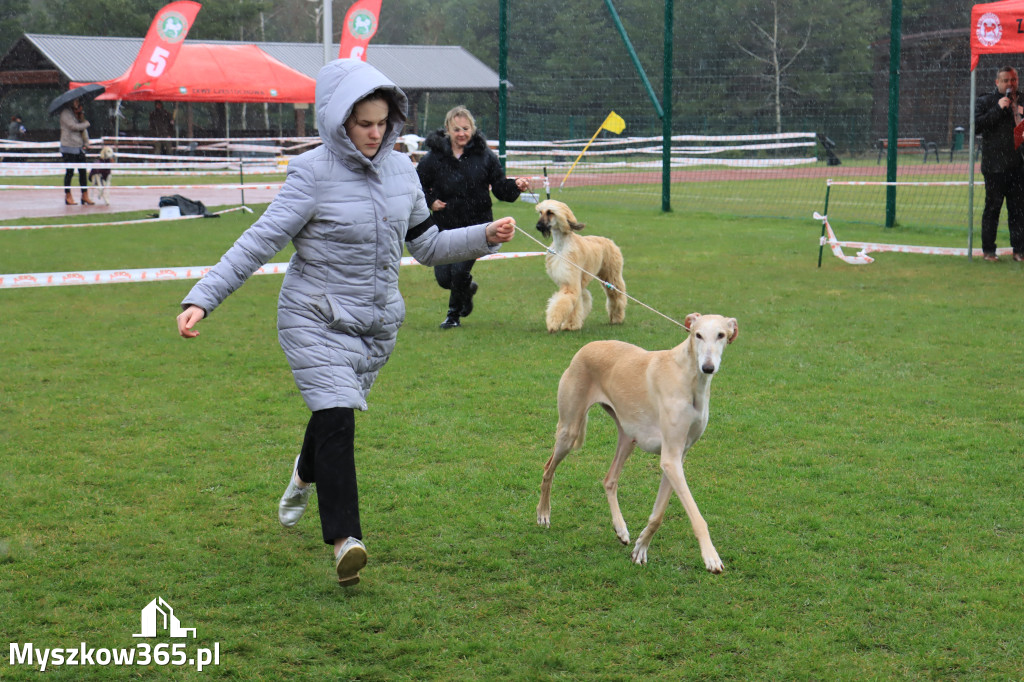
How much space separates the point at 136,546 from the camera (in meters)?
4.39

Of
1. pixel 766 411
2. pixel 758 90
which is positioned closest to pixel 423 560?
pixel 766 411

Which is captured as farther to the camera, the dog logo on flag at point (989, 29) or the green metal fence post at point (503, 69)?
the green metal fence post at point (503, 69)

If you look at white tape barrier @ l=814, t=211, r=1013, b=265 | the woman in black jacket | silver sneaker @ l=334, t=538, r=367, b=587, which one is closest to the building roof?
white tape barrier @ l=814, t=211, r=1013, b=265

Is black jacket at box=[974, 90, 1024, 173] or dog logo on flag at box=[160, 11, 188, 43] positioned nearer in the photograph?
black jacket at box=[974, 90, 1024, 173]

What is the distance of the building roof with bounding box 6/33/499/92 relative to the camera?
41281 mm

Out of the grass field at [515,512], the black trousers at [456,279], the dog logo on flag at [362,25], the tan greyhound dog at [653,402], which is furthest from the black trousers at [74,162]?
the tan greyhound dog at [653,402]

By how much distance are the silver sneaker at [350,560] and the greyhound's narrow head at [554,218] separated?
5723 millimetres

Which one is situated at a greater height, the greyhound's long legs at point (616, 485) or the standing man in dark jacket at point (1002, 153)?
the standing man in dark jacket at point (1002, 153)

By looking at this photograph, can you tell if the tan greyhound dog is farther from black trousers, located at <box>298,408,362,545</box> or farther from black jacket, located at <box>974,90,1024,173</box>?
black jacket, located at <box>974,90,1024,173</box>

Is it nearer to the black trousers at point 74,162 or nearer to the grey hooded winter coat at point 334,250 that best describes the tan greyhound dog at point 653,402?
the grey hooded winter coat at point 334,250

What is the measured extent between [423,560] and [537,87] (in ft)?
65.0

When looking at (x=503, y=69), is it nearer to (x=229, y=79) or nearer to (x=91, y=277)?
(x=91, y=277)

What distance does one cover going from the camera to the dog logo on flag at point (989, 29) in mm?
11727

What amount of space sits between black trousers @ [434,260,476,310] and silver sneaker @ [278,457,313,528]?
5.17 metres
